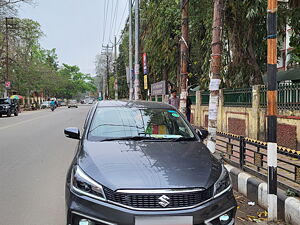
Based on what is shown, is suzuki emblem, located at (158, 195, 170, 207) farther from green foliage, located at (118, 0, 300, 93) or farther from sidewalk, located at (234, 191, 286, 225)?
green foliage, located at (118, 0, 300, 93)

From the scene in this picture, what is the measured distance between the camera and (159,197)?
2689 millimetres

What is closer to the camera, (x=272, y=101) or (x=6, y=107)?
(x=272, y=101)

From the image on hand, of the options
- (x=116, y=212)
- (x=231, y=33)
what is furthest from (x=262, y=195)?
(x=231, y=33)

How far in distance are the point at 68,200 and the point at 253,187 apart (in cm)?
287

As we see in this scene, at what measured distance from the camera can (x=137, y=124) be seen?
4176mm

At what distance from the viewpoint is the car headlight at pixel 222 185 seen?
2947 mm

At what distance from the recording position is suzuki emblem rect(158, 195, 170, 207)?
8.77 feet

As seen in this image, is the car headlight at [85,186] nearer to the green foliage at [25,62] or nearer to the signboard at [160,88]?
the signboard at [160,88]

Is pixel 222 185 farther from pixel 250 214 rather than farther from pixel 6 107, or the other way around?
pixel 6 107

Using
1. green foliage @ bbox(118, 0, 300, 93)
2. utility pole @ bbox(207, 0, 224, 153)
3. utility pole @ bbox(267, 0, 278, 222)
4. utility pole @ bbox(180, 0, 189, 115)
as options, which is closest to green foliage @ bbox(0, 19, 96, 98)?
green foliage @ bbox(118, 0, 300, 93)

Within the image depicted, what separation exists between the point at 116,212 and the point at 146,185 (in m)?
0.34

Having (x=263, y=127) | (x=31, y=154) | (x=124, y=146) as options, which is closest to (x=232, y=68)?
(x=263, y=127)

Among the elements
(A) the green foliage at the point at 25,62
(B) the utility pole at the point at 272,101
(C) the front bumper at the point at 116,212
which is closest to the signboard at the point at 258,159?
(B) the utility pole at the point at 272,101

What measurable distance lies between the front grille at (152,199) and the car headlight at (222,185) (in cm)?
24
